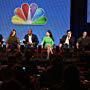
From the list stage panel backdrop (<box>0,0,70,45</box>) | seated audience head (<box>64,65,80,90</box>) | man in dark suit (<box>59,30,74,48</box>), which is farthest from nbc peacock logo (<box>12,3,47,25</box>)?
seated audience head (<box>64,65,80,90</box>)

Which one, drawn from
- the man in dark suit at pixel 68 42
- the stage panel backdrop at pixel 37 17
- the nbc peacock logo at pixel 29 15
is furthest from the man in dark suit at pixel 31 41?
the nbc peacock logo at pixel 29 15

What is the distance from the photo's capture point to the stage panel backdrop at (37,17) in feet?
52.9

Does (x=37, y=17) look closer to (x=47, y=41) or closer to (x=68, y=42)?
(x=47, y=41)

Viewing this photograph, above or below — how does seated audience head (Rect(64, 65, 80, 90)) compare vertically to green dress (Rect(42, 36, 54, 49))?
below

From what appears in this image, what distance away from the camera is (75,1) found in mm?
16297

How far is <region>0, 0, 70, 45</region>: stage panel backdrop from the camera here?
16109 millimetres

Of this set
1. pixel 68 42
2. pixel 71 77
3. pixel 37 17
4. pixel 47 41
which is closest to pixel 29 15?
pixel 37 17

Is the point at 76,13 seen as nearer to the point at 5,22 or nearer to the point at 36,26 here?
the point at 36,26

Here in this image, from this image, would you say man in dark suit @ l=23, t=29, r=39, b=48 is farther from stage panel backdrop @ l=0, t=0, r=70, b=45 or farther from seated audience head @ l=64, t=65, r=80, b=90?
seated audience head @ l=64, t=65, r=80, b=90

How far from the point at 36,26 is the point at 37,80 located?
11.0 meters

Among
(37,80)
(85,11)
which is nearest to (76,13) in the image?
(85,11)

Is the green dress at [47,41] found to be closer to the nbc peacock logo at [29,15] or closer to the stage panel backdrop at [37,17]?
the stage panel backdrop at [37,17]

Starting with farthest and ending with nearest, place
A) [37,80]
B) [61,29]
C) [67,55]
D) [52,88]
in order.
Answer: [61,29] < [67,55] < [37,80] < [52,88]

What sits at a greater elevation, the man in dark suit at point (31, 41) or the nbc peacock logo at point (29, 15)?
the nbc peacock logo at point (29, 15)
